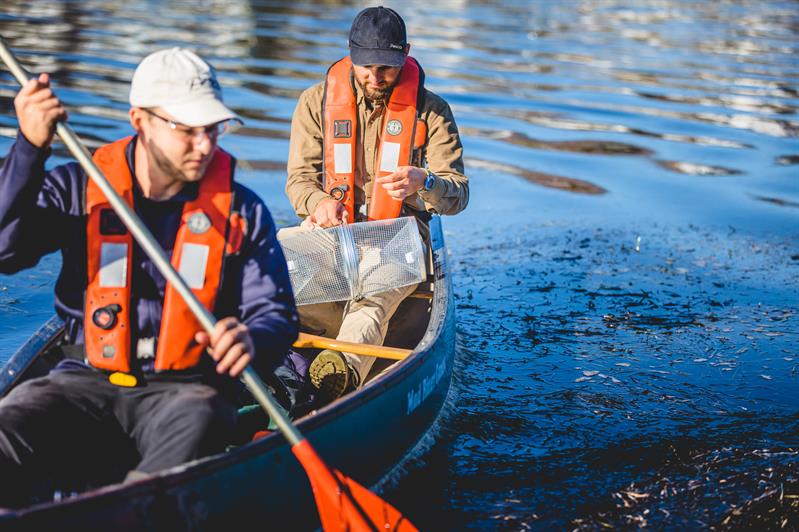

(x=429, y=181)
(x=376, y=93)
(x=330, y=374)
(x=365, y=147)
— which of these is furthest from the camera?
(x=365, y=147)

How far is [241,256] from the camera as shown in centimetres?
346

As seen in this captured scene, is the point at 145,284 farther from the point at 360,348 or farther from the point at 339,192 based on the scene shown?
the point at 339,192

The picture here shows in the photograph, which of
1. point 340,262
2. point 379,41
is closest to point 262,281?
point 340,262

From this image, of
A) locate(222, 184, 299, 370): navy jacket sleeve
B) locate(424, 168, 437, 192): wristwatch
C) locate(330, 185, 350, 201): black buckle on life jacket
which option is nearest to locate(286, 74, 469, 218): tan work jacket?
locate(330, 185, 350, 201): black buckle on life jacket

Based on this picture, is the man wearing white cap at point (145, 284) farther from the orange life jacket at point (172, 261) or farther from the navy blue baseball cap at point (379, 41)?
the navy blue baseball cap at point (379, 41)

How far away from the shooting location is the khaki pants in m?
5.17

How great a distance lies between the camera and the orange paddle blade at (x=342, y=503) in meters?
3.36

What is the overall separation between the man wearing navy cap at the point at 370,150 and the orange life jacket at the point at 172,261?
71.8 inches

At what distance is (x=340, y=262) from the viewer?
5.44 meters

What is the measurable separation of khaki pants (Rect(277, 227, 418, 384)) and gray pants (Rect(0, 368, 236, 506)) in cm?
175

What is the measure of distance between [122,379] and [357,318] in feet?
6.76

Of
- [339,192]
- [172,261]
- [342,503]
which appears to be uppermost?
[172,261]

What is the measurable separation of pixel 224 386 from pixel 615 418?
2.80m

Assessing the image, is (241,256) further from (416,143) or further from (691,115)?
(691,115)
